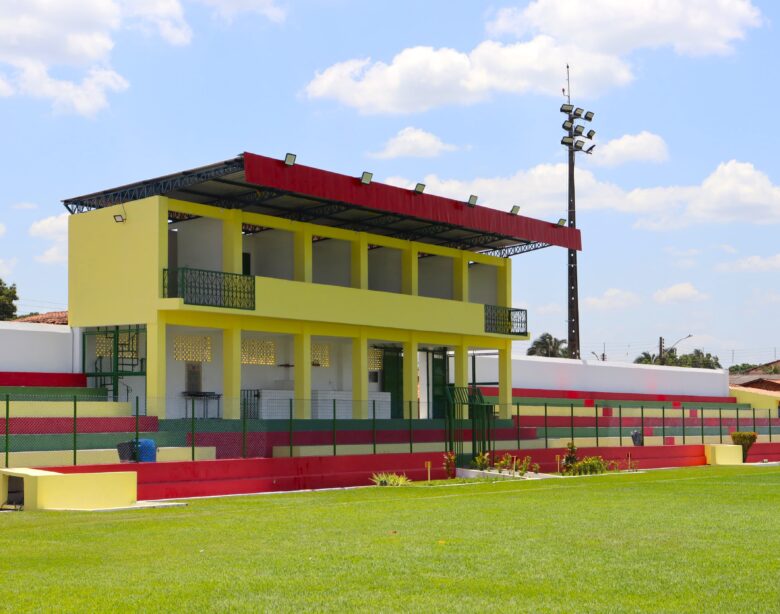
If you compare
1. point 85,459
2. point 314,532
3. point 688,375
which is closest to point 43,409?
point 85,459

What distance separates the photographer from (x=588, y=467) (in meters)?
38.4

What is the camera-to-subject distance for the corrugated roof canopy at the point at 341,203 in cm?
3150

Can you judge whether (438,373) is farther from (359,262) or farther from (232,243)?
(232,243)

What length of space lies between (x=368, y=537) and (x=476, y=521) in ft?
10.4

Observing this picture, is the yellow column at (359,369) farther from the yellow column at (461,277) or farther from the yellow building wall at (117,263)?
the yellow building wall at (117,263)

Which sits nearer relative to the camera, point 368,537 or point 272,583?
point 272,583

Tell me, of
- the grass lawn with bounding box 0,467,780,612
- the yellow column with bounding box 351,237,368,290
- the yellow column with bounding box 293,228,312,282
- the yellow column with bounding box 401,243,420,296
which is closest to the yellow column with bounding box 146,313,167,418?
the yellow column with bounding box 293,228,312,282

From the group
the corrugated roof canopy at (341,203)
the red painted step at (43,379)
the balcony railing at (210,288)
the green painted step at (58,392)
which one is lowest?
the green painted step at (58,392)

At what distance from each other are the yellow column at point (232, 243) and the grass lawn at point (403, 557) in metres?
10.9

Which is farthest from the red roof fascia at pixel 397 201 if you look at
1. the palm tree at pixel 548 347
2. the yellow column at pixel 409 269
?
the palm tree at pixel 548 347

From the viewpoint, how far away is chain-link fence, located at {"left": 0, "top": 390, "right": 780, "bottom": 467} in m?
27.2

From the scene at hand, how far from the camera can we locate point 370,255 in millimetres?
43125

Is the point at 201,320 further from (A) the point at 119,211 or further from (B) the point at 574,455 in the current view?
(B) the point at 574,455

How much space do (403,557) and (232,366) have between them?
66.7ft
